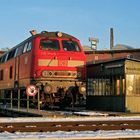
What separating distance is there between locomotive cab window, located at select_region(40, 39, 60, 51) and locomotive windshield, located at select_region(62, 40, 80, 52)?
0.42 m

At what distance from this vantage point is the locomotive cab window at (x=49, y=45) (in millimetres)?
20688

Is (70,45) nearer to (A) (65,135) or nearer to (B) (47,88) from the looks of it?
(B) (47,88)

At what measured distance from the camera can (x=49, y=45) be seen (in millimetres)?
21000

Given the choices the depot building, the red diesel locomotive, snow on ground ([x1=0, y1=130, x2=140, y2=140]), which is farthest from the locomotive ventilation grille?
snow on ground ([x1=0, y1=130, x2=140, y2=140])

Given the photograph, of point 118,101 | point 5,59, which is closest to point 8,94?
point 5,59

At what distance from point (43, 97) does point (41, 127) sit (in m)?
8.51

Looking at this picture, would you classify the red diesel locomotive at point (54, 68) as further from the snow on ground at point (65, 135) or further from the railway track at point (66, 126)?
the snow on ground at point (65, 135)

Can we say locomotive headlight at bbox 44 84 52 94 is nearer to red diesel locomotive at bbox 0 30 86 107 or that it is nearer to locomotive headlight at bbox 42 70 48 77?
red diesel locomotive at bbox 0 30 86 107

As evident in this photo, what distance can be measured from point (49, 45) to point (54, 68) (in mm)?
1396

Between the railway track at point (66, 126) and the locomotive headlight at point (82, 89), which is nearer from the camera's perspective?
the railway track at point (66, 126)

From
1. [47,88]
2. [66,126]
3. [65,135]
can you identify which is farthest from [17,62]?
[65,135]

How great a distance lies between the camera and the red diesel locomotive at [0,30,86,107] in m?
20.1

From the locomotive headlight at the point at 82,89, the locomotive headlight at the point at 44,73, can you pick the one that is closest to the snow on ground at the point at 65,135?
the locomotive headlight at the point at 82,89

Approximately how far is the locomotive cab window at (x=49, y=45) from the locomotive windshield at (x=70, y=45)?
0.42m
